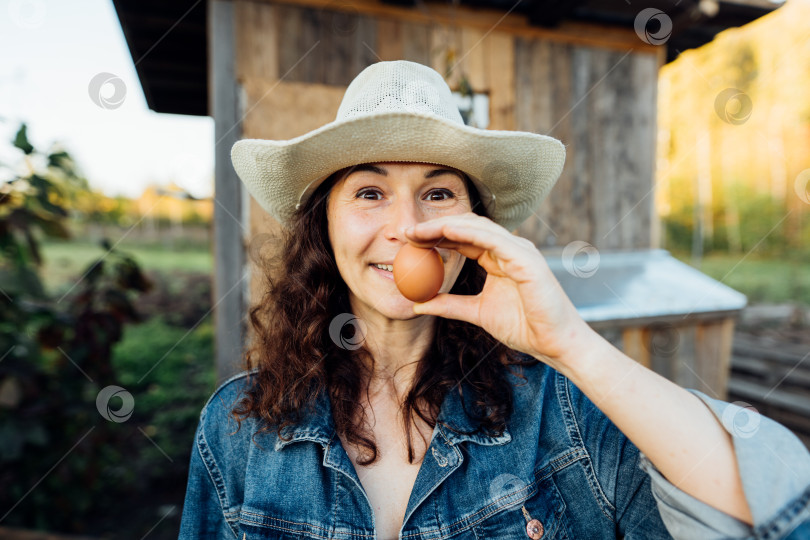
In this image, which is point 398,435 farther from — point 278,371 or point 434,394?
point 278,371

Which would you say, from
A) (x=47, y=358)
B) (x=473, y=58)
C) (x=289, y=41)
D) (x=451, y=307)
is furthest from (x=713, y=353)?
(x=47, y=358)

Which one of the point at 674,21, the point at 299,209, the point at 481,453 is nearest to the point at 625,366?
the point at 481,453

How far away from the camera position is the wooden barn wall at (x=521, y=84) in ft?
12.1

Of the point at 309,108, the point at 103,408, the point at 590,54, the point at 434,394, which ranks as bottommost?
the point at 103,408

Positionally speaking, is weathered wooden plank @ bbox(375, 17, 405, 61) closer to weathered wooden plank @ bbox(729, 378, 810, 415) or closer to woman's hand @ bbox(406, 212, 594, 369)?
woman's hand @ bbox(406, 212, 594, 369)

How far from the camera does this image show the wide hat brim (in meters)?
1.35

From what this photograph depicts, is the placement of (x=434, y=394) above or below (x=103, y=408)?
above

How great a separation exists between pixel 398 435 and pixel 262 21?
11.2ft

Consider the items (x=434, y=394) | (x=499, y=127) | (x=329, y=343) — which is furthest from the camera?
(x=499, y=127)

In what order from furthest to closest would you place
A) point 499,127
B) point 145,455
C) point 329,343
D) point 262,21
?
1. point 145,455
2. point 499,127
3. point 262,21
4. point 329,343

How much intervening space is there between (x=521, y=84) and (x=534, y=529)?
13.0 ft

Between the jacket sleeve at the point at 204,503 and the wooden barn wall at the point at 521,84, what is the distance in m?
2.20

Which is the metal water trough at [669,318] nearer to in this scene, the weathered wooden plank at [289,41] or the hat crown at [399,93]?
the hat crown at [399,93]

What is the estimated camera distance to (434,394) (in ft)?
5.28
